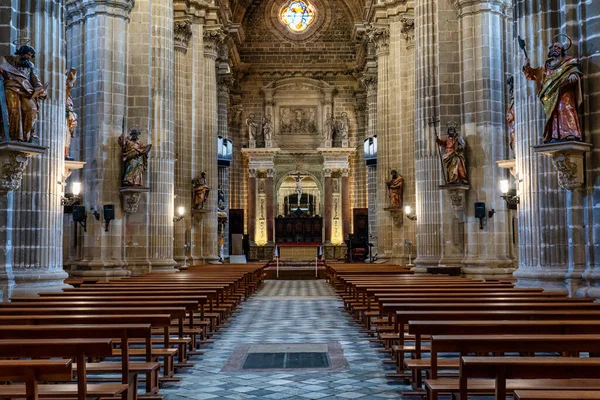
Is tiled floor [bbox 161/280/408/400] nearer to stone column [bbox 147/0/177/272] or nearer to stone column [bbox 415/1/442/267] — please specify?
stone column [bbox 147/0/177/272]

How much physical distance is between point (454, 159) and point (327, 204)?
26730 mm

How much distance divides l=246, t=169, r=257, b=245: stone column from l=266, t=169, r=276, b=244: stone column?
0.90m

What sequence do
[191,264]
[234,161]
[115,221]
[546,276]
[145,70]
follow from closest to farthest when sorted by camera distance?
[546,276], [115,221], [145,70], [191,264], [234,161]

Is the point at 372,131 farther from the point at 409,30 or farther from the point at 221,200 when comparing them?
the point at 409,30

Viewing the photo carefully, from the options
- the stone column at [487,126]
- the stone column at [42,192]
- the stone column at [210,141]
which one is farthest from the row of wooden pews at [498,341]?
the stone column at [210,141]

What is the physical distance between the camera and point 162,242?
20.5 metres

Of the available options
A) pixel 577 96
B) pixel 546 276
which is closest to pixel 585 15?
pixel 577 96

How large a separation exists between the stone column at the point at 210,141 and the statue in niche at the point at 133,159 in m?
10.9

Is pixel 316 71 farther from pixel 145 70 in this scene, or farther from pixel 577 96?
→ pixel 577 96

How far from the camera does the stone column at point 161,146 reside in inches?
800

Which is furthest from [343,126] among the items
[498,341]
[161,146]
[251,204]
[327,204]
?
[498,341]

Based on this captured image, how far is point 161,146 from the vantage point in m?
20.9

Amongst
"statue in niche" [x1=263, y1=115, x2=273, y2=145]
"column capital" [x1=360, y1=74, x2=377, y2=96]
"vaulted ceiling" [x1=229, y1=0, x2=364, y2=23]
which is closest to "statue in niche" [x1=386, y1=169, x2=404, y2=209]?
"column capital" [x1=360, y1=74, x2=377, y2=96]

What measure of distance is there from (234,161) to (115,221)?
28.0 m
